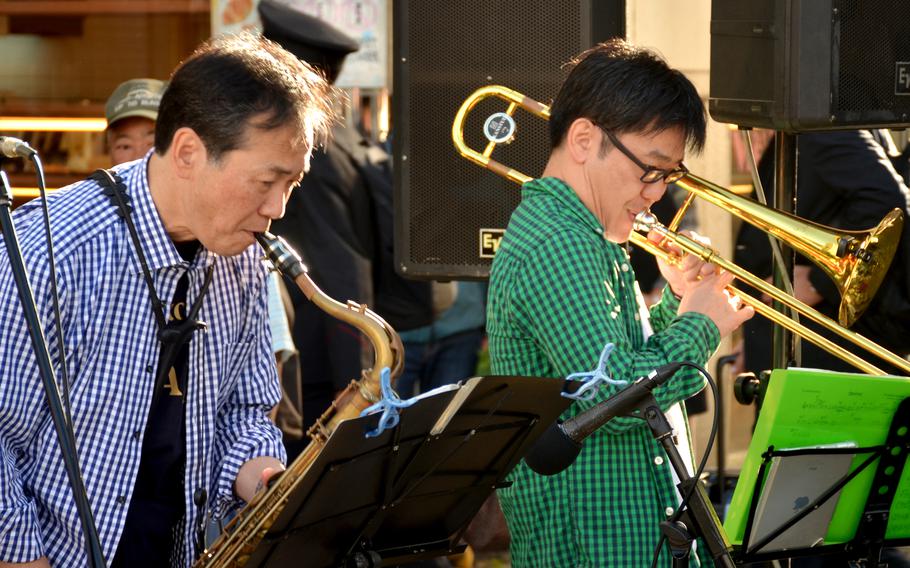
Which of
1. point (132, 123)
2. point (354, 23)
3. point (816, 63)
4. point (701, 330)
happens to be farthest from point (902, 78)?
point (354, 23)

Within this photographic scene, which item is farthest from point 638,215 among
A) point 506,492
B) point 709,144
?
point 709,144

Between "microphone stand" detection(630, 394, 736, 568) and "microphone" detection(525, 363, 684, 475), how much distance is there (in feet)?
0.09

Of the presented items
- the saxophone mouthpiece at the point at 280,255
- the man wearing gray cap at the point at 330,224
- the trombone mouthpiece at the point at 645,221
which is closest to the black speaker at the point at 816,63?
the trombone mouthpiece at the point at 645,221

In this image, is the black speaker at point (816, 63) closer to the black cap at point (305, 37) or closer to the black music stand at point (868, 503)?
the black music stand at point (868, 503)

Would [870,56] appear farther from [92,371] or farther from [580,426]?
[92,371]

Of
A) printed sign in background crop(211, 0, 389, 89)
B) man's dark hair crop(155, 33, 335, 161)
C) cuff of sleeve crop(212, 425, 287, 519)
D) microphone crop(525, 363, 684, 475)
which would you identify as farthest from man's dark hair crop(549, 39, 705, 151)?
printed sign in background crop(211, 0, 389, 89)

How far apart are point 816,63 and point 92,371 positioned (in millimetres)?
1780

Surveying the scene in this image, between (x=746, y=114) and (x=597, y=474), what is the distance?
1.09m

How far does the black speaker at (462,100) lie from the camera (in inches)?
152

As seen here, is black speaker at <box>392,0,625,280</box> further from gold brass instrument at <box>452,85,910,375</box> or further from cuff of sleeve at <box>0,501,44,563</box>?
cuff of sleeve at <box>0,501,44,563</box>

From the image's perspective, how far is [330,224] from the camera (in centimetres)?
506

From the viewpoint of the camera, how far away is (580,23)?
3.82 m

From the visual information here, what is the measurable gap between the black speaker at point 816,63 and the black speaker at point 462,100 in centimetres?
43

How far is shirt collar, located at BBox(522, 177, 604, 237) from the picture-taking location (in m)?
2.96
